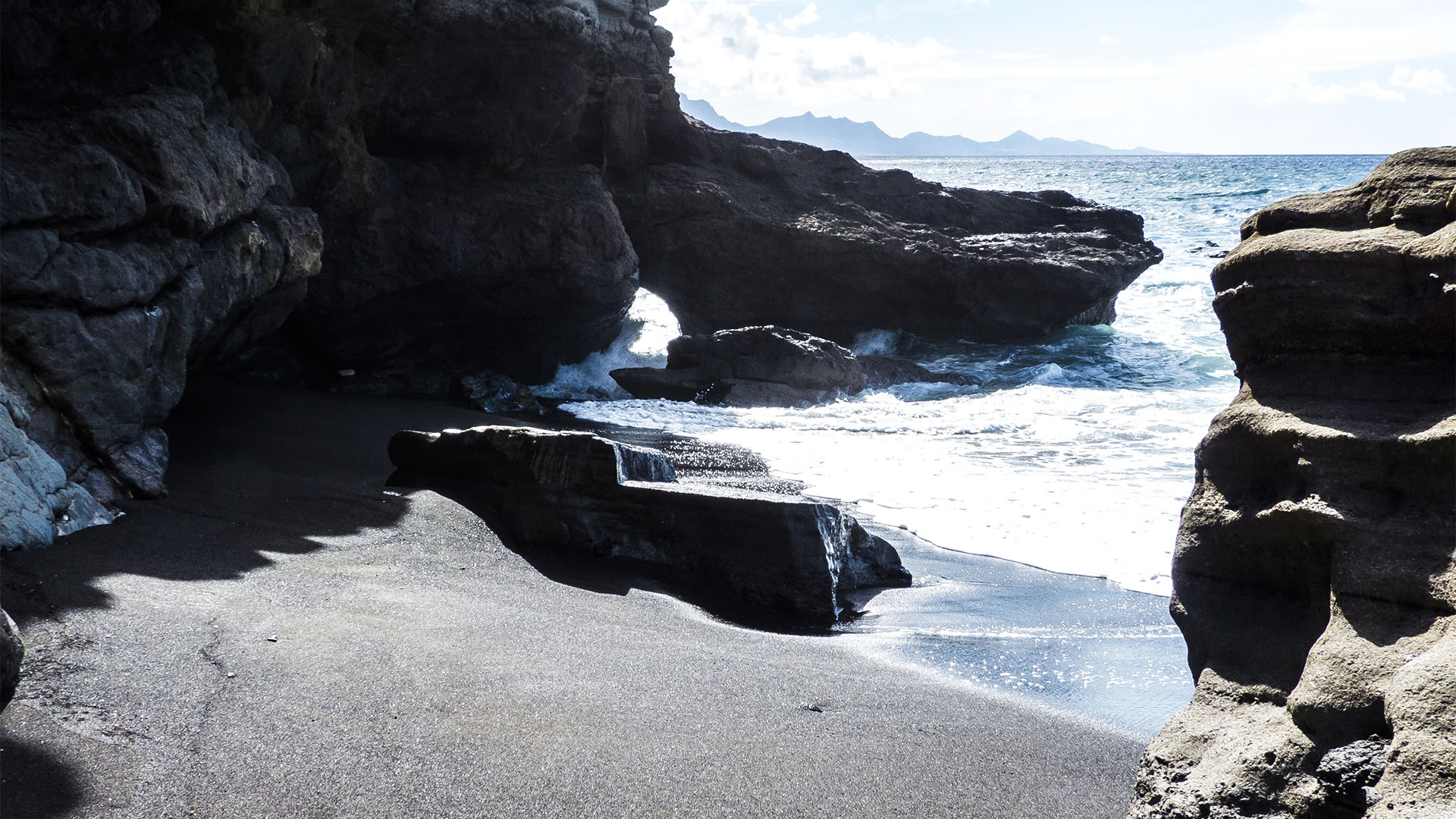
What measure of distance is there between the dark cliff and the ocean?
4.64 feet

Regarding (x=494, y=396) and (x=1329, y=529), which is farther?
(x=494, y=396)

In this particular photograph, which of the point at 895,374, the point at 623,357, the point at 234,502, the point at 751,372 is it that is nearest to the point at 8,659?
the point at 234,502

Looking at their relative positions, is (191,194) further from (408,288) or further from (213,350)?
(408,288)

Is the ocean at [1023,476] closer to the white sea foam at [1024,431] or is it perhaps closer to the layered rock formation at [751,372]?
the white sea foam at [1024,431]

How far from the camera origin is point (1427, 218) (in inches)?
101

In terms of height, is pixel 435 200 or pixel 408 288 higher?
pixel 435 200

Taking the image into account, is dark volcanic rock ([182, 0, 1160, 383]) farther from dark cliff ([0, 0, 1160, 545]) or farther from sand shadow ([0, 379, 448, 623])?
sand shadow ([0, 379, 448, 623])

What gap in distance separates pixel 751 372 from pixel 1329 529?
12058mm

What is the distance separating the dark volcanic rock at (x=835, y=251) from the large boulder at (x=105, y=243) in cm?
1010

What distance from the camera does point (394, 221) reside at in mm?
12492

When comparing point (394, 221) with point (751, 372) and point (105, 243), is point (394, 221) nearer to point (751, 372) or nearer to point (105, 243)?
point (751, 372)


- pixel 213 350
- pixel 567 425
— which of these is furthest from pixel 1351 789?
pixel 567 425

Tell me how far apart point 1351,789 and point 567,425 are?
9746mm

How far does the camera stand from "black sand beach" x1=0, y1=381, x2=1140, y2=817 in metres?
2.60
